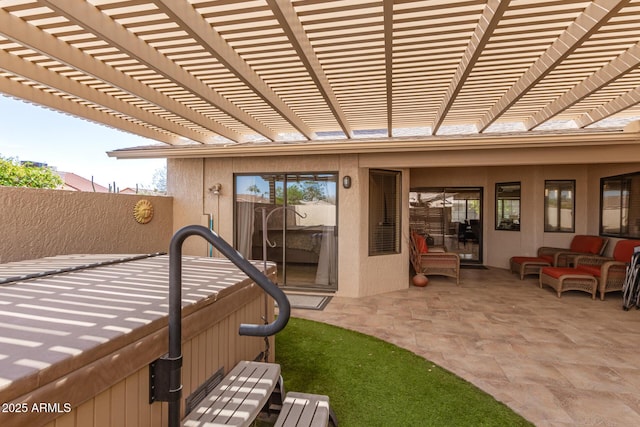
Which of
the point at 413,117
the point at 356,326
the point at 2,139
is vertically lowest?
the point at 356,326

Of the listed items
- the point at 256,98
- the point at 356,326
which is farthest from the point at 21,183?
the point at 356,326

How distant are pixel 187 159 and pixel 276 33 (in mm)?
5445

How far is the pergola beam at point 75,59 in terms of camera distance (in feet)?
8.79

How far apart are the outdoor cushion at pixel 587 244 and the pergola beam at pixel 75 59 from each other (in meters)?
8.82

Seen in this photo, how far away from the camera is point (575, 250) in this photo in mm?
8227

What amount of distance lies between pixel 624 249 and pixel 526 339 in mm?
4012

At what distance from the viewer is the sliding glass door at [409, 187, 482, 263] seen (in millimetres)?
10273

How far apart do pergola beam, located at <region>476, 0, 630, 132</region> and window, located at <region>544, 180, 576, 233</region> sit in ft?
20.2

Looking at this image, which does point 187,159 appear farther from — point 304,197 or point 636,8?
point 636,8

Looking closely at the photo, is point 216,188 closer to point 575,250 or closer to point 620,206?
point 575,250

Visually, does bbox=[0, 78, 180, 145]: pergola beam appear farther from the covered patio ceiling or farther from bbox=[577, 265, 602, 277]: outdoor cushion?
bbox=[577, 265, 602, 277]: outdoor cushion

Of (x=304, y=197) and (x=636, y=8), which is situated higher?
(x=636, y=8)

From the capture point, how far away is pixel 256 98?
449 centimetres

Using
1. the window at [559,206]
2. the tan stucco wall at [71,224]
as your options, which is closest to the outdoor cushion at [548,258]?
the window at [559,206]
